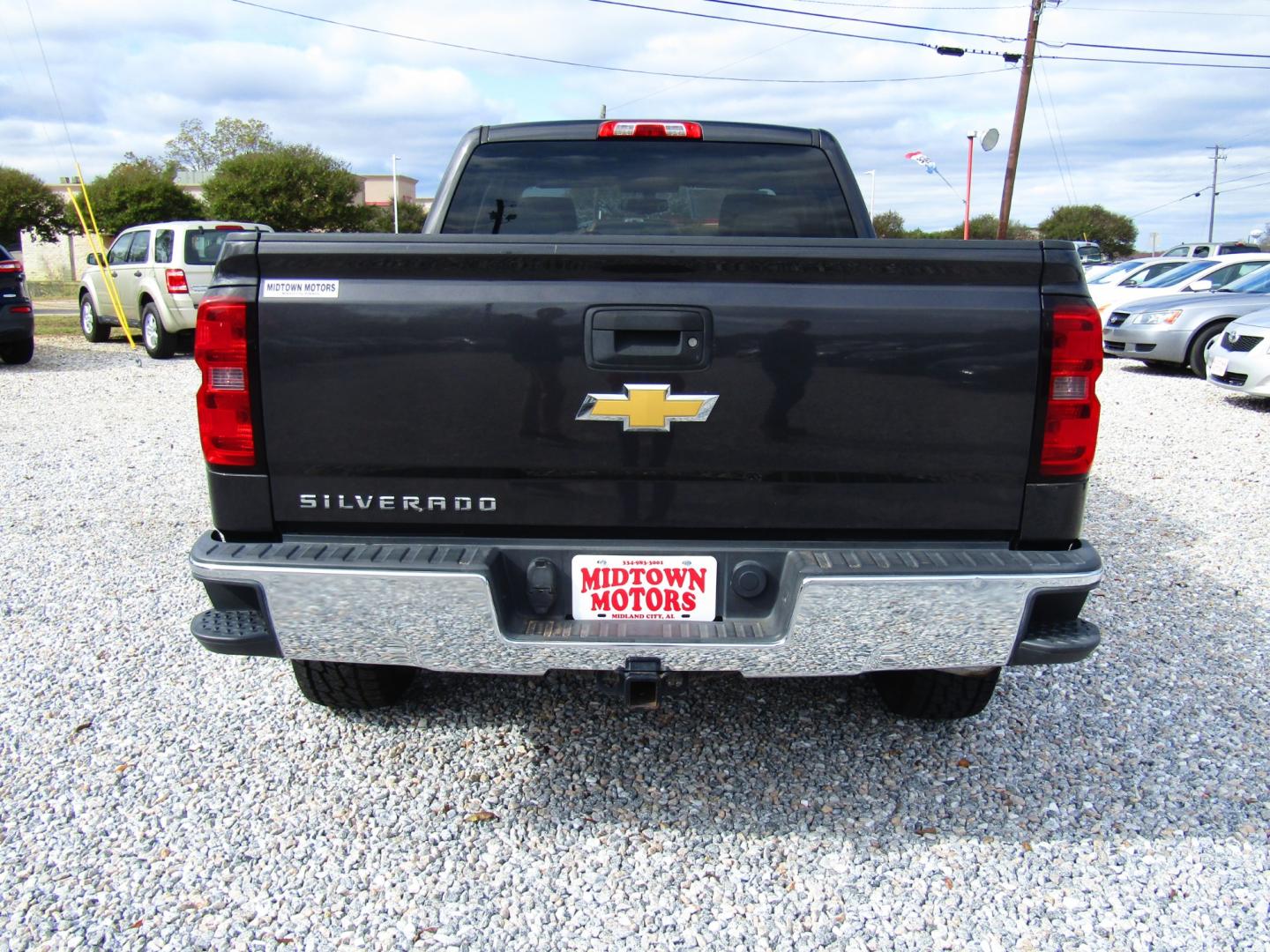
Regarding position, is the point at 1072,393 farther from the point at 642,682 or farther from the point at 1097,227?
the point at 1097,227

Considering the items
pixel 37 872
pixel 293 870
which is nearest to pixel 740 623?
pixel 293 870

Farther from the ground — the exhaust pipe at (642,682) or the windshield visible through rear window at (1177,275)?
the windshield visible through rear window at (1177,275)

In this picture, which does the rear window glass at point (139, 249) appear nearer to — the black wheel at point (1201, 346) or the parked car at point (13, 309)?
the parked car at point (13, 309)

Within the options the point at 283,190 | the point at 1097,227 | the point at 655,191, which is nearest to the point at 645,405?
the point at 655,191

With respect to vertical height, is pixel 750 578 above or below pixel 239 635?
above

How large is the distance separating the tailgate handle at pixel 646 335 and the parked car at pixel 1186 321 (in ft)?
35.4

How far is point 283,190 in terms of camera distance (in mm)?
33375

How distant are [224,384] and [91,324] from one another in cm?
1487

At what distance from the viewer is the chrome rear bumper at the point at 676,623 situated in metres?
2.34

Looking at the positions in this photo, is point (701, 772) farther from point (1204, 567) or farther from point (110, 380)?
point (110, 380)

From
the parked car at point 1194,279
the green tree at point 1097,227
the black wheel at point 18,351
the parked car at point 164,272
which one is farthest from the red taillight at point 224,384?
A: the green tree at point 1097,227

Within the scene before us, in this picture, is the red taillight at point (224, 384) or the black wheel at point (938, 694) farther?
the black wheel at point (938, 694)

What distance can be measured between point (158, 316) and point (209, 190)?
23.2 m

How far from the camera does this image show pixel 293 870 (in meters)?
2.54
